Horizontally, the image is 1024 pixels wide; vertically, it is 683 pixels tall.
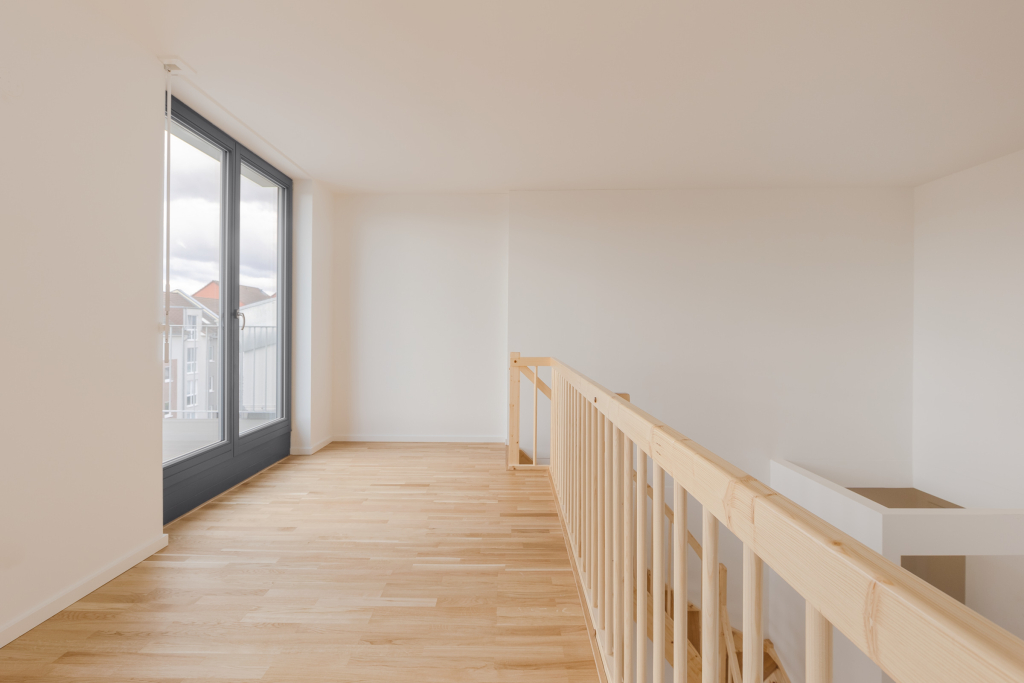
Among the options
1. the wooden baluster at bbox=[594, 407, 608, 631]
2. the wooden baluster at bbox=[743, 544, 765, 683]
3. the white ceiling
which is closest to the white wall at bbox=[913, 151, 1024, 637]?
the white ceiling

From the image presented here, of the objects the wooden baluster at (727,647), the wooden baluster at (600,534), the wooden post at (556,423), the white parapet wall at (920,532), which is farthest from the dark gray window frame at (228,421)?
the white parapet wall at (920,532)

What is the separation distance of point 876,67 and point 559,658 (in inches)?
116

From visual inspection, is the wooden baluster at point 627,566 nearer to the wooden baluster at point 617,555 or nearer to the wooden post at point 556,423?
the wooden baluster at point 617,555

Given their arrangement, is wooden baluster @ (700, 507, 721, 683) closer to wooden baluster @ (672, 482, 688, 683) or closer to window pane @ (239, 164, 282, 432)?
wooden baluster @ (672, 482, 688, 683)

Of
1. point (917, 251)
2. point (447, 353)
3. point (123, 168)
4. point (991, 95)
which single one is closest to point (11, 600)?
point (123, 168)

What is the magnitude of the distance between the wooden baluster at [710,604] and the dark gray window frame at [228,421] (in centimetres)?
282

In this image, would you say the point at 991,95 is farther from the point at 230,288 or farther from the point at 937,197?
the point at 230,288

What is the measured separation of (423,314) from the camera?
4832 millimetres

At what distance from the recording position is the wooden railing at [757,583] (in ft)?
1.07

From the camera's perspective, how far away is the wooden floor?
1526 millimetres

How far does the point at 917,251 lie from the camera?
14.8 feet

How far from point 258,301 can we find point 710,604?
389cm

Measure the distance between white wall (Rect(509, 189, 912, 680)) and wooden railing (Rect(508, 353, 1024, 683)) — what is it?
10.3 feet

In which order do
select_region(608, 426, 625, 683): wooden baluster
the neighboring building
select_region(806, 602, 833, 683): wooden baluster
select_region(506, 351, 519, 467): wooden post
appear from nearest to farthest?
select_region(806, 602, 833, 683): wooden baluster
select_region(608, 426, 625, 683): wooden baluster
the neighboring building
select_region(506, 351, 519, 467): wooden post
